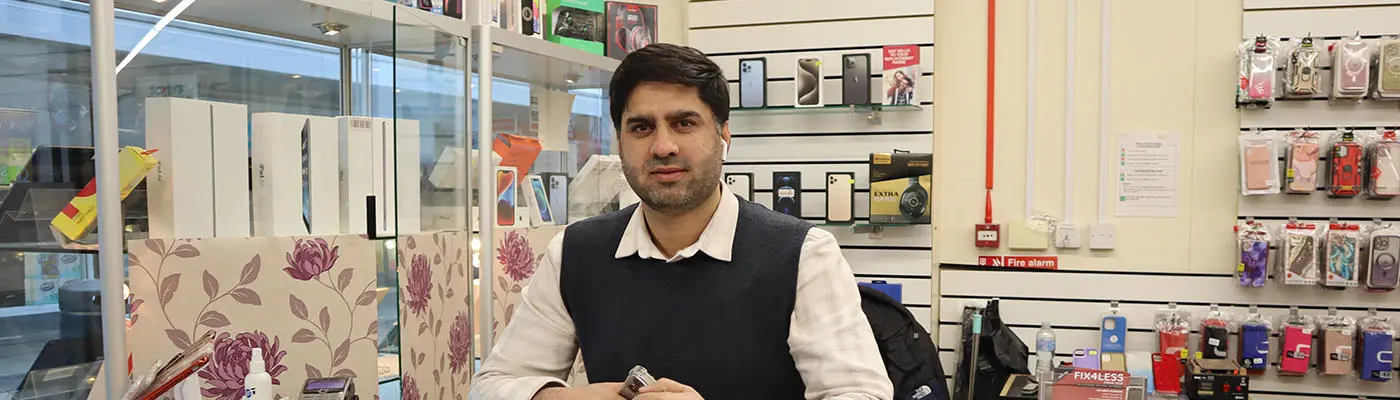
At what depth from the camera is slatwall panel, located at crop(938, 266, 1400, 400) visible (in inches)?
158

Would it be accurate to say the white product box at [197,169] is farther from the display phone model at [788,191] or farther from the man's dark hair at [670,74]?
the display phone model at [788,191]

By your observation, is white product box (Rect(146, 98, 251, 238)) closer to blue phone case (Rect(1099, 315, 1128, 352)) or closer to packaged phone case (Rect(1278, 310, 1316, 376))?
blue phone case (Rect(1099, 315, 1128, 352))

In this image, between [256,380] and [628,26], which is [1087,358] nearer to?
[628,26]

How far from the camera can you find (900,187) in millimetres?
4266

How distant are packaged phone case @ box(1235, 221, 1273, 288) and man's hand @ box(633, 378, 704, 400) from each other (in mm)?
3386

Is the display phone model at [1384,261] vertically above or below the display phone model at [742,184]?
below

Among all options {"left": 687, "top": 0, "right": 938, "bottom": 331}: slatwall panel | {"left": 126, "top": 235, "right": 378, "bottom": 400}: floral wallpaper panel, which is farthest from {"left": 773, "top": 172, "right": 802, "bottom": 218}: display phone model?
{"left": 126, "top": 235, "right": 378, "bottom": 400}: floral wallpaper panel

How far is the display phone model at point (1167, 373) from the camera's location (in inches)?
155

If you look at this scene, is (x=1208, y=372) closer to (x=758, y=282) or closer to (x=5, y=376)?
(x=758, y=282)

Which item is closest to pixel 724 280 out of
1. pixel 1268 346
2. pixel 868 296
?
pixel 868 296

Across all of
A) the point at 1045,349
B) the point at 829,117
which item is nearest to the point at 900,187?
the point at 829,117

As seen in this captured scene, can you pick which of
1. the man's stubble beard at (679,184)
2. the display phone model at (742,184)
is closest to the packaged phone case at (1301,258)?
the display phone model at (742,184)

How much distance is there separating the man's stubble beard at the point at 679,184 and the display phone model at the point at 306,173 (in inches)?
36.8

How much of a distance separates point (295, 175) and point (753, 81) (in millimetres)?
2653
